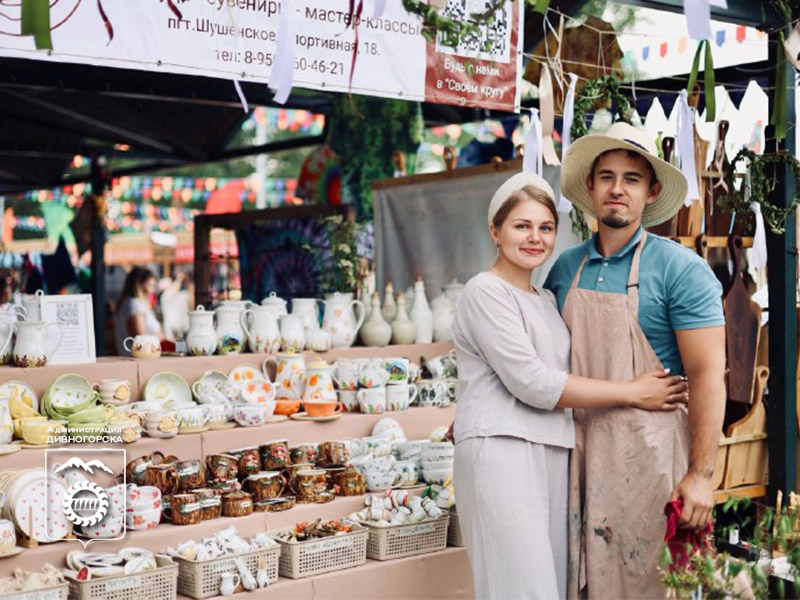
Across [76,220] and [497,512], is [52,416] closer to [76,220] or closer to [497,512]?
[497,512]

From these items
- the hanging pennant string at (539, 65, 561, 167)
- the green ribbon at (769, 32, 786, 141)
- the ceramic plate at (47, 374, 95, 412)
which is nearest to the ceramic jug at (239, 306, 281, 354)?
the ceramic plate at (47, 374, 95, 412)

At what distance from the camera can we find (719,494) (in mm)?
4262

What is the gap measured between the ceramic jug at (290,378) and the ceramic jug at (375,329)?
573 millimetres

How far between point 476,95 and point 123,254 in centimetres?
1335

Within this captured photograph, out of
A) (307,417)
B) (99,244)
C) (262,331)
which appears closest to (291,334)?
(262,331)

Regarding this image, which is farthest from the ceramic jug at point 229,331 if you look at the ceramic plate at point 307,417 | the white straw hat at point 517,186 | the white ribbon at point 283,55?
the white straw hat at point 517,186

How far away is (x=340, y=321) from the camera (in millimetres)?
4508

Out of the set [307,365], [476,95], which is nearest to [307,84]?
[476,95]

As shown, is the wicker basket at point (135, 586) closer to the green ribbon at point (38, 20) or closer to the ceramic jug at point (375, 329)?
the green ribbon at point (38, 20)

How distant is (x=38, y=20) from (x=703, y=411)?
75.7 inches

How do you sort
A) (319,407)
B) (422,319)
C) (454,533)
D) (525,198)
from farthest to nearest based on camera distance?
(422,319)
(319,407)
(454,533)
(525,198)

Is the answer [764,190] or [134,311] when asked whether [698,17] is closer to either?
[764,190]

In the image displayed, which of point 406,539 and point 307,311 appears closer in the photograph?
point 406,539

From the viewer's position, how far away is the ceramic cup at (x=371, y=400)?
411 centimetres
